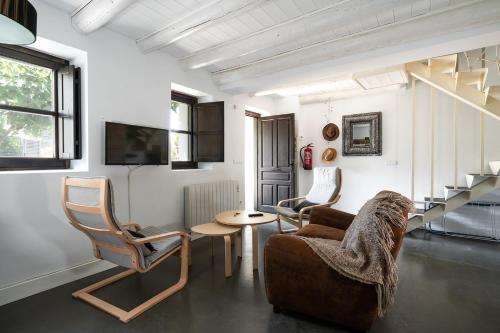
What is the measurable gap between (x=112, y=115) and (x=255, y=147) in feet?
11.4

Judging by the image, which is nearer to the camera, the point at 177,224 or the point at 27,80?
the point at 27,80

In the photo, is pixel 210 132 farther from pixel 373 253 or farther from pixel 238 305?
pixel 373 253

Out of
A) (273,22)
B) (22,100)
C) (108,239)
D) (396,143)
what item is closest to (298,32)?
(273,22)

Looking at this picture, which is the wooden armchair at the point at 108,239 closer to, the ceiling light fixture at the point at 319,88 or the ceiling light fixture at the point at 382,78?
the ceiling light fixture at the point at 319,88

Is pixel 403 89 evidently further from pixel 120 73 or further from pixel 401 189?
pixel 120 73

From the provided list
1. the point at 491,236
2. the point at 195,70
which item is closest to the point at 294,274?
the point at 195,70

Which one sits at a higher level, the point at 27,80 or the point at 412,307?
the point at 27,80

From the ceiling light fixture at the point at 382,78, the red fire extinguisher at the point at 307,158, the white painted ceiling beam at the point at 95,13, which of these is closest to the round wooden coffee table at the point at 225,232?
the white painted ceiling beam at the point at 95,13

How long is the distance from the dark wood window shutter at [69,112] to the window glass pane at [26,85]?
0.30 feet

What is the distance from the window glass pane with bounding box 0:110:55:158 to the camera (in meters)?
→ 2.34

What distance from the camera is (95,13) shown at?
91.4 inches

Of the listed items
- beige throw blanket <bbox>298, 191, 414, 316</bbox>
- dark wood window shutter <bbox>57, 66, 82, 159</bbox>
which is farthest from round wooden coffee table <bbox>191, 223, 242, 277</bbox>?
dark wood window shutter <bbox>57, 66, 82, 159</bbox>

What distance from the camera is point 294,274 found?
5.98ft

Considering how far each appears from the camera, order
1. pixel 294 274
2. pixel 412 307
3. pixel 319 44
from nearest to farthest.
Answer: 1. pixel 294 274
2. pixel 412 307
3. pixel 319 44
